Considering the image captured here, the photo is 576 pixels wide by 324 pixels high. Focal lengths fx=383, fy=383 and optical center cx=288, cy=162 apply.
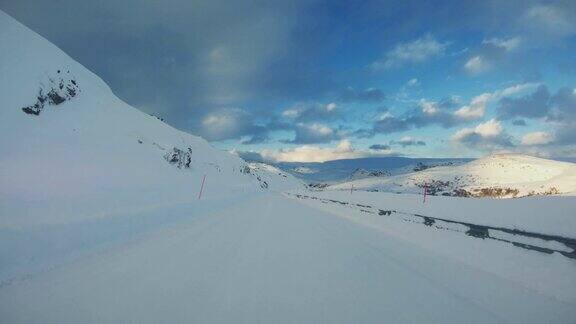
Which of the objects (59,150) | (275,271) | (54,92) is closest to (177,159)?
(54,92)

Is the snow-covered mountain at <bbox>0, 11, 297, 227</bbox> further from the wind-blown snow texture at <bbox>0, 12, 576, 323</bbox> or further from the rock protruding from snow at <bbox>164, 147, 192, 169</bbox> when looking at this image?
the wind-blown snow texture at <bbox>0, 12, 576, 323</bbox>

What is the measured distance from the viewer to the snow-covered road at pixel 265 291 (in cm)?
384

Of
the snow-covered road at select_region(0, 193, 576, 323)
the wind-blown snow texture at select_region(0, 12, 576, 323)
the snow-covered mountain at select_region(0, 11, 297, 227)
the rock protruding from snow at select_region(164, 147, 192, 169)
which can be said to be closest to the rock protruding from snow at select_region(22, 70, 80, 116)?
the snow-covered mountain at select_region(0, 11, 297, 227)

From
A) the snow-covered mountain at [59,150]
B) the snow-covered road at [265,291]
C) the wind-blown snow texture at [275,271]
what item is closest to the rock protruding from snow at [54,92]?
the snow-covered mountain at [59,150]

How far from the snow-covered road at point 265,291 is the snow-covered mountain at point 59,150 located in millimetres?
4860

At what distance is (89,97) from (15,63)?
21.6 metres

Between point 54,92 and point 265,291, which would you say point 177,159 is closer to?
point 54,92

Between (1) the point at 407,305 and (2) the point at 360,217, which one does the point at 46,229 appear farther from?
(2) the point at 360,217

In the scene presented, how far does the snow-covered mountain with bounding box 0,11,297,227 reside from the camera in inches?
581

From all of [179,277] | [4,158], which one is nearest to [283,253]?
[179,277]

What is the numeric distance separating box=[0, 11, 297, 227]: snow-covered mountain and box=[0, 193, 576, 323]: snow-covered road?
4.86 metres

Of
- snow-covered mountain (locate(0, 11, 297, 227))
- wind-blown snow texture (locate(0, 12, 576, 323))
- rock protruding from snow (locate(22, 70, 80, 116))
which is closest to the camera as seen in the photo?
wind-blown snow texture (locate(0, 12, 576, 323))

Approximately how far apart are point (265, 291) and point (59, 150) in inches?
1140

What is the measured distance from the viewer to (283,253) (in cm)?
750
